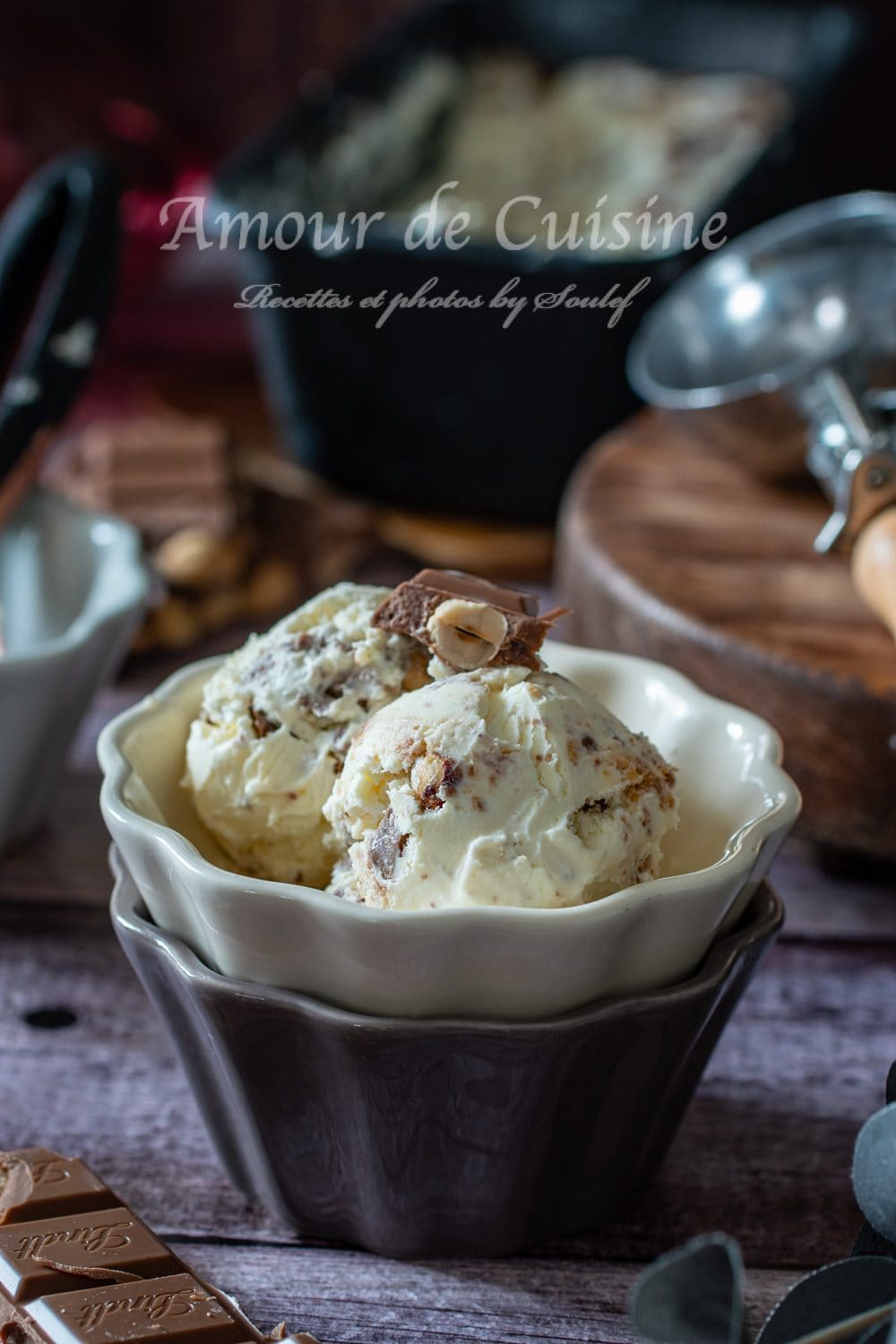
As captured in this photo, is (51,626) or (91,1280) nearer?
(91,1280)

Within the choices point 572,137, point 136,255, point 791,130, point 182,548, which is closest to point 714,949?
point 182,548

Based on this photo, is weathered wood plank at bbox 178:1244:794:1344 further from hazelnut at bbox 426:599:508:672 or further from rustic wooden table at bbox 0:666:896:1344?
hazelnut at bbox 426:599:508:672

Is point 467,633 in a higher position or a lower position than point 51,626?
higher

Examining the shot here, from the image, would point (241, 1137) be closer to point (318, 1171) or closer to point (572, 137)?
point (318, 1171)

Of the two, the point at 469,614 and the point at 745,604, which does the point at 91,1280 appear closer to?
the point at 469,614

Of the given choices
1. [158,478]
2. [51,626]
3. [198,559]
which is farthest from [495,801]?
[158,478]

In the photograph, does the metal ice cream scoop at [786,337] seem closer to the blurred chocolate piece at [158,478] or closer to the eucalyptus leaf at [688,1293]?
the blurred chocolate piece at [158,478]
